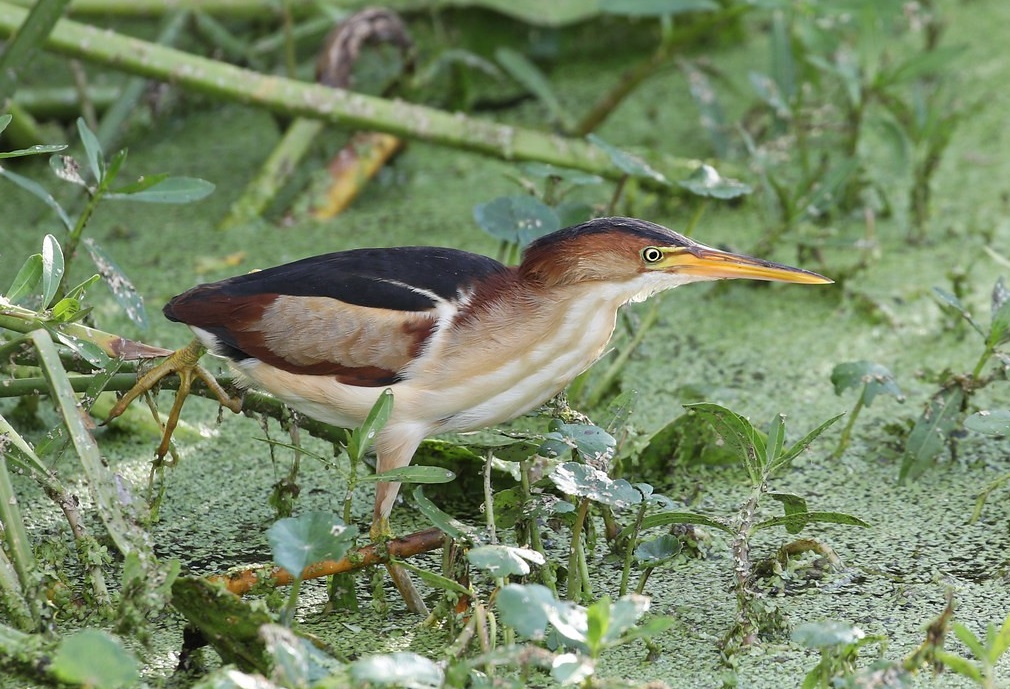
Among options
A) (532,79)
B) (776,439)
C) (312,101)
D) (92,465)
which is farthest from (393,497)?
(532,79)

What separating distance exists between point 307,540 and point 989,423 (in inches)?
41.4

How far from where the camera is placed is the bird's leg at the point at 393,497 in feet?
6.51

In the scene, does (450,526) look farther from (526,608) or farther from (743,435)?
(743,435)

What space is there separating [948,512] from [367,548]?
3.24 feet

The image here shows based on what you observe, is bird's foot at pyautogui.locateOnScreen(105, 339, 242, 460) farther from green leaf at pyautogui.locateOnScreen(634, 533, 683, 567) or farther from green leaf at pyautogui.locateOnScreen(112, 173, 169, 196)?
green leaf at pyautogui.locateOnScreen(634, 533, 683, 567)

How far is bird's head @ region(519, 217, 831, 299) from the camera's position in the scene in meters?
2.03

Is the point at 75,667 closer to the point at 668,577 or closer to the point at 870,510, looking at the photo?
the point at 668,577

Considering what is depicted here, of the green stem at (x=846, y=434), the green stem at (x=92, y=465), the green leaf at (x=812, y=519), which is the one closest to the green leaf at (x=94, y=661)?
the green stem at (x=92, y=465)

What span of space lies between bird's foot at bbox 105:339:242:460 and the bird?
0.23 ft

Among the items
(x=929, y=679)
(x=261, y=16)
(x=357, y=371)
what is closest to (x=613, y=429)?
(x=357, y=371)

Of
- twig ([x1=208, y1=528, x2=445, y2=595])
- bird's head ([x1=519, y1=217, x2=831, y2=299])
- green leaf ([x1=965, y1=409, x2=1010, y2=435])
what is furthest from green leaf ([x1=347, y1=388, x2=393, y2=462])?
green leaf ([x1=965, y1=409, x2=1010, y2=435])

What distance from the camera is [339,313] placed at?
2029 millimetres

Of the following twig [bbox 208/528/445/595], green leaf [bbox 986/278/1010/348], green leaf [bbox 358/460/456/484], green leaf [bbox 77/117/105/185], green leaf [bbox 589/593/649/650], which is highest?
green leaf [bbox 77/117/105/185]

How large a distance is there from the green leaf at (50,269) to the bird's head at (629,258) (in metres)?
0.69
